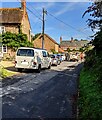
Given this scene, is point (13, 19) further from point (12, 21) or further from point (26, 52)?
point (26, 52)

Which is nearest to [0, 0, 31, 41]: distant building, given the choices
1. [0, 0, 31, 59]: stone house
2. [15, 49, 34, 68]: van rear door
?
[0, 0, 31, 59]: stone house

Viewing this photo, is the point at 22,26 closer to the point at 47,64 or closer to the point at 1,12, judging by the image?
the point at 1,12

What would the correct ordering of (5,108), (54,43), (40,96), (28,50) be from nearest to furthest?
(5,108) < (40,96) < (28,50) < (54,43)

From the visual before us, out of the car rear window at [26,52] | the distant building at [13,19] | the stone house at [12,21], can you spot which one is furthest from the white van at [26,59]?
the distant building at [13,19]

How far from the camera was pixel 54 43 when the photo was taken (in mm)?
80688

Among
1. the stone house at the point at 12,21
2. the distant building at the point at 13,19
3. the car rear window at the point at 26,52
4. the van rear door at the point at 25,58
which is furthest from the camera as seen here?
the distant building at the point at 13,19

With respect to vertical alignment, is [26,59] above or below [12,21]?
below

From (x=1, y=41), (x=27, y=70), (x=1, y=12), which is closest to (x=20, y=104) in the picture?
(x=27, y=70)

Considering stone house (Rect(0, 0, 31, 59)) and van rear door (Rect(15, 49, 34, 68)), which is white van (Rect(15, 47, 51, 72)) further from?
stone house (Rect(0, 0, 31, 59))

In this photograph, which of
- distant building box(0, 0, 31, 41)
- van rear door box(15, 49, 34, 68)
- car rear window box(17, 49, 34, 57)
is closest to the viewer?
van rear door box(15, 49, 34, 68)

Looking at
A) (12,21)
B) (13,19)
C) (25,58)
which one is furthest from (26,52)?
(13,19)

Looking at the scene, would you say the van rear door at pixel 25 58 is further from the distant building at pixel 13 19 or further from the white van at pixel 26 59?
the distant building at pixel 13 19

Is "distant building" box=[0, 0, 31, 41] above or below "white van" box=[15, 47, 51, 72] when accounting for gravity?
above

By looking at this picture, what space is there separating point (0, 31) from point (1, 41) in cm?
241
